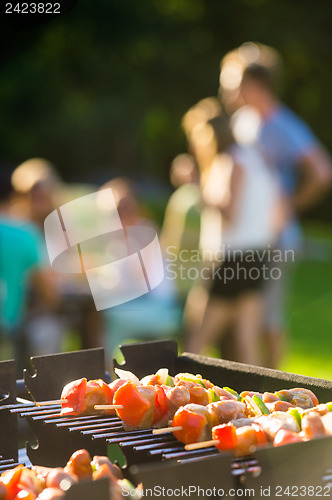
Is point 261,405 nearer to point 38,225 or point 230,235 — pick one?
point 230,235

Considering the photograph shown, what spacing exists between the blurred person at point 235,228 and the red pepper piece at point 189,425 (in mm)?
3088

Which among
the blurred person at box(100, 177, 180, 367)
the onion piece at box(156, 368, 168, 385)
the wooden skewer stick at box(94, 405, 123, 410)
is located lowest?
the wooden skewer stick at box(94, 405, 123, 410)

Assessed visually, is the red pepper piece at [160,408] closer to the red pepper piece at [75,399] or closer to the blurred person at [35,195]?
the red pepper piece at [75,399]

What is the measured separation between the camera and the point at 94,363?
7.11 ft

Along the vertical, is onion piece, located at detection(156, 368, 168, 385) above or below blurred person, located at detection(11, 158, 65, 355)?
below

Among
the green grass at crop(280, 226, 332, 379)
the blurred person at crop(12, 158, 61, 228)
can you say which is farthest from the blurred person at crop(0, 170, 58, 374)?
the green grass at crop(280, 226, 332, 379)

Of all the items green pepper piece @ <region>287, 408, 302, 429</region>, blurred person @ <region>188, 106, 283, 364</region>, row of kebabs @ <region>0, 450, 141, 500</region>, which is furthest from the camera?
blurred person @ <region>188, 106, 283, 364</region>

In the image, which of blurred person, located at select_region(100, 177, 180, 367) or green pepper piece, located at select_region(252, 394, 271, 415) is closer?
green pepper piece, located at select_region(252, 394, 271, 415)

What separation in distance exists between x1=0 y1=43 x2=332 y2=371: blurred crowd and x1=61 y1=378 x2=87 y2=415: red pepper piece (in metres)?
2.94

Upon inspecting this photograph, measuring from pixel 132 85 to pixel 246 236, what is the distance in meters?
18.5

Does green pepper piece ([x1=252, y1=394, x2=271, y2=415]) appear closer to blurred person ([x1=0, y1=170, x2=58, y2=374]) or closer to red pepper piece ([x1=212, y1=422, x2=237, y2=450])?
red pepper piece ([x1=212, y1=422, x2=237, y2=450])

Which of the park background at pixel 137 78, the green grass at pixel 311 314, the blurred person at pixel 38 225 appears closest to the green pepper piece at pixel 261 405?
the blurred person at pixel 38 225

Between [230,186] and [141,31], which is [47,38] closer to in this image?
[141,31]

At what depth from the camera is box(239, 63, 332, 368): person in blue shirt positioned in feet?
16.4
